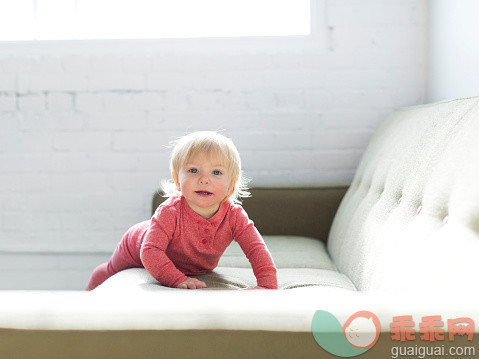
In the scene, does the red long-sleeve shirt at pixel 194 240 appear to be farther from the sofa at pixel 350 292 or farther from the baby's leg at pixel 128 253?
the baby's leg at pixel 128 253

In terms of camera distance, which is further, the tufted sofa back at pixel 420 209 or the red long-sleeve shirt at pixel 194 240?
the red long-sleeve shirt at pixel 194 240

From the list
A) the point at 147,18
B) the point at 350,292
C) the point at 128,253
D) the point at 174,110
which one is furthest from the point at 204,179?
the point at 147,18

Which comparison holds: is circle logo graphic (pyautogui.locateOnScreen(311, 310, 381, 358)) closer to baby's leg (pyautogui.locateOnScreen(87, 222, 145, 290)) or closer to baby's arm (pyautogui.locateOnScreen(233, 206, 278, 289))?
baby's arm (pyautogui.locateOnScreen(233, 206, 278, 289))

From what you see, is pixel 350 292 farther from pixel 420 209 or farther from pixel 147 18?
pixel 147 18

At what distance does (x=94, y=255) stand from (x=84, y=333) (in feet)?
7.13

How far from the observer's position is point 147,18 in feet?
9.36

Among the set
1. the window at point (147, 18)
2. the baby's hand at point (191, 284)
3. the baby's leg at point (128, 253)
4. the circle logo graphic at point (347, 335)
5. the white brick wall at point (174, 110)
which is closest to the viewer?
the circle logo graphic at point (347, 335)

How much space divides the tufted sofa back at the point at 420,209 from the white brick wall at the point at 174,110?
67 centimetres

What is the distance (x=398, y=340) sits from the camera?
702mm

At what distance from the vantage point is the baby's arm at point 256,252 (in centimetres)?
149

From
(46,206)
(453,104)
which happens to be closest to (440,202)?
(453,104)

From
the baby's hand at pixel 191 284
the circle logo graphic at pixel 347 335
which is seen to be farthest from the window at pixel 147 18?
the circle logo graphic at pixel 347 335

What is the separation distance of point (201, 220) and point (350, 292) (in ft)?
2.34

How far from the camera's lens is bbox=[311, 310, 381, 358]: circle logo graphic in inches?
27.8
